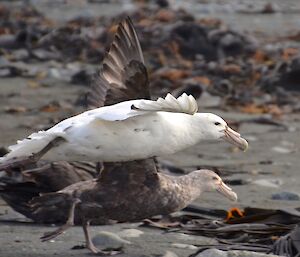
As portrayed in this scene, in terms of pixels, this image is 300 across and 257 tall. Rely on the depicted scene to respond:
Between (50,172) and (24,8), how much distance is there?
11412mm

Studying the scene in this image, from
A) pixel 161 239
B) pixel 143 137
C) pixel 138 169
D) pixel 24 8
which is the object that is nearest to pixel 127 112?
pixel 143 137

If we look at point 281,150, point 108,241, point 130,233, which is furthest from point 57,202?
point 281,150

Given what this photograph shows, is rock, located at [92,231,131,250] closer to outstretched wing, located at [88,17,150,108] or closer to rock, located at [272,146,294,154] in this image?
outstretched wing, located at [88,17,150,108]

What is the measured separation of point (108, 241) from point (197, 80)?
17.8 feet

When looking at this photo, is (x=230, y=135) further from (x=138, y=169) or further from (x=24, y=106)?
(x=24, y=106)

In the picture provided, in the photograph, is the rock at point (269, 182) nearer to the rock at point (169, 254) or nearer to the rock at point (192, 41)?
the rock at point (169, 254)

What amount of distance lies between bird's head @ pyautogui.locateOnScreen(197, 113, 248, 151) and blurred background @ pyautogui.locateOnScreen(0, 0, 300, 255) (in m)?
1.01

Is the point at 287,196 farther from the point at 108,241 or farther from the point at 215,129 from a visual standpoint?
the point at 108,241

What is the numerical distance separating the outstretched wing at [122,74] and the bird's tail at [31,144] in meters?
0.62

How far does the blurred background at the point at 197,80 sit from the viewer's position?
7.33m

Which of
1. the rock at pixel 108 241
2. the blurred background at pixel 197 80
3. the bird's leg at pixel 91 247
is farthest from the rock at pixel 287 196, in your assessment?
the bird's leg at pixel 91 247

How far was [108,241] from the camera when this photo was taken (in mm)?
5023

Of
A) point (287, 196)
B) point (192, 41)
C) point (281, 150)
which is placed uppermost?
point (287, 196)

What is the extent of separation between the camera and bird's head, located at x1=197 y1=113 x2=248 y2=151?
498cm
